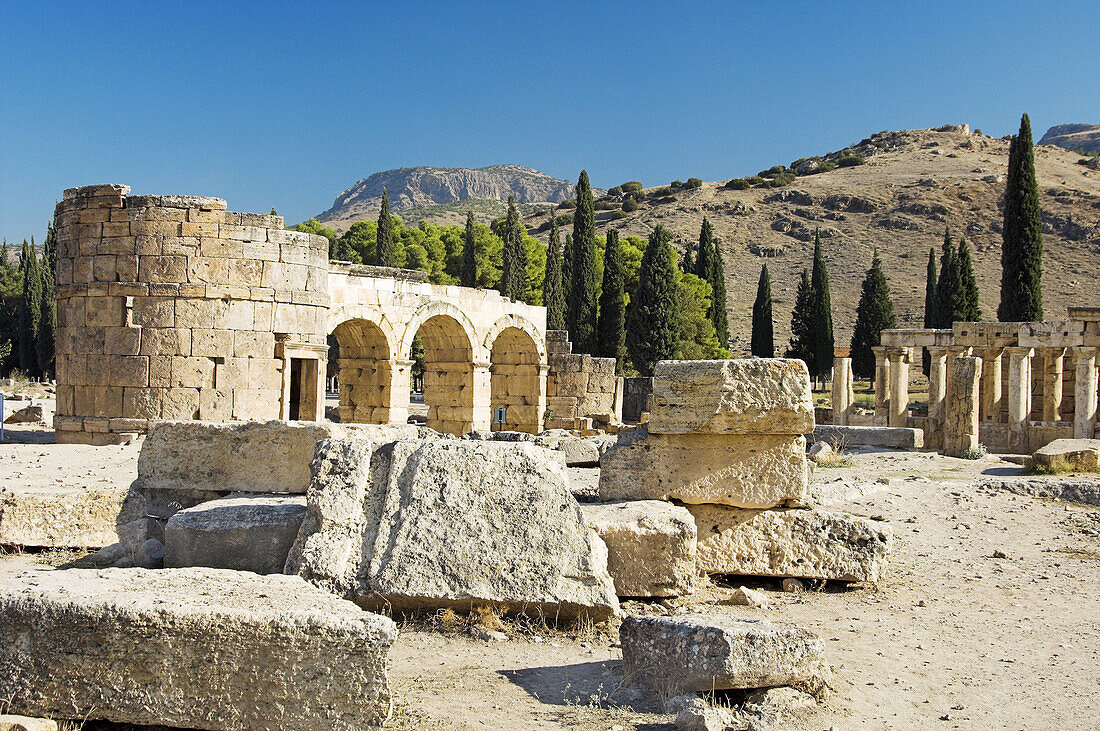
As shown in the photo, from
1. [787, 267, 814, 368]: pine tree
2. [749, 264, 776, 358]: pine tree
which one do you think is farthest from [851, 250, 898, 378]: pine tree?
[749, 264, 776, 358]: pine tree

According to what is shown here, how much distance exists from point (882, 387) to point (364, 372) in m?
16.5

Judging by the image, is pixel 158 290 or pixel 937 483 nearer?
pixel 937 483

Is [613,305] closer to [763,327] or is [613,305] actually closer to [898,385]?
[763,327]

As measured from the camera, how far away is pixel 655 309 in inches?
1453

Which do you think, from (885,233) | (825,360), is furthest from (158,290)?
(885,233)

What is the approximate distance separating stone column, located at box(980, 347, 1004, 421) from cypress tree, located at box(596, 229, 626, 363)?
15.0 meters

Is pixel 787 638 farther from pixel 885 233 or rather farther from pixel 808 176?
pixel 808 176

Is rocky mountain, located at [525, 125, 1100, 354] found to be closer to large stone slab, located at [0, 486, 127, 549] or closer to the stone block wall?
the stone block wall

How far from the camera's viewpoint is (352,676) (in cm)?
354

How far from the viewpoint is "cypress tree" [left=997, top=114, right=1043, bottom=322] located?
31125mm

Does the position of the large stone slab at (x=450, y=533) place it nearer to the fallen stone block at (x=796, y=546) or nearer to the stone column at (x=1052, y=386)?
the fallen stone block at (x=796, y=546)

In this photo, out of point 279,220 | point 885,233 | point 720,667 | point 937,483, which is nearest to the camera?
point 720,667

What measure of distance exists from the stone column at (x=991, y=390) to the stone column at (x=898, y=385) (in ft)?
7.34

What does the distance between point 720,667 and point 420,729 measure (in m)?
1.35
